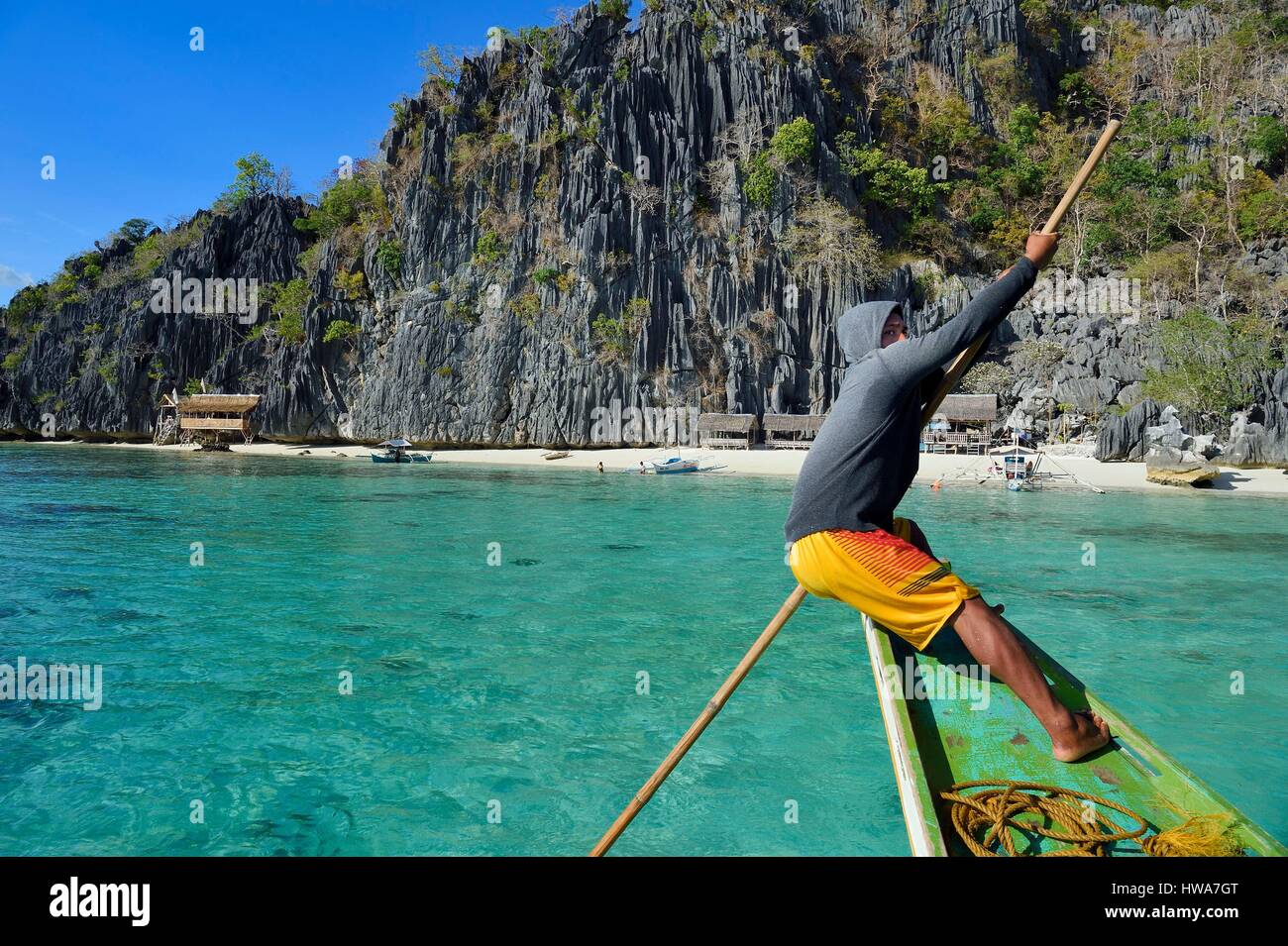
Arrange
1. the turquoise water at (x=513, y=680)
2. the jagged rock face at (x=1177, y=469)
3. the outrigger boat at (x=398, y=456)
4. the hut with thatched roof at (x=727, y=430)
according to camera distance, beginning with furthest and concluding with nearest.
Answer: the outrigger boat at (x=398, y=456)
the hut with thatched roof at (x=727, y=430)
the jagged rock face at (x=1177, y=469)
the turquoise water at (x=513, y=680)

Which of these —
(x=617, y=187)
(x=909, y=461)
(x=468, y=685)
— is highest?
(x=617, y=187)

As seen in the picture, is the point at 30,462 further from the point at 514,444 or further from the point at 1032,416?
the point at 1032,416

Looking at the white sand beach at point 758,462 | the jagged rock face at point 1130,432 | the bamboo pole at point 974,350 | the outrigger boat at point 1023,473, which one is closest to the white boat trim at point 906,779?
the bamboo pole at point 974,350

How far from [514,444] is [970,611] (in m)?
41.9

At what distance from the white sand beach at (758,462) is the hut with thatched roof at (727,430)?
0.99 meters

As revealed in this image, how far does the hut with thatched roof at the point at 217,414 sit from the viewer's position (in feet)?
163

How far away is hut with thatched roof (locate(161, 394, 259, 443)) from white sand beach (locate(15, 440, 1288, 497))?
4.46ft

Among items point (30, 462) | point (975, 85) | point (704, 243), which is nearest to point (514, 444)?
point (704, 243)

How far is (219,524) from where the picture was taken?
1719cm

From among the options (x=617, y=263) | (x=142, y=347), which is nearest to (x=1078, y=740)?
(x=617, y=263)

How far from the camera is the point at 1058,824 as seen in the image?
10.6 feet

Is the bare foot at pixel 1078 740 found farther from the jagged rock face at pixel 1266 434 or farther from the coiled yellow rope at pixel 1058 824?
the jagged rock face at pixel 1266 434

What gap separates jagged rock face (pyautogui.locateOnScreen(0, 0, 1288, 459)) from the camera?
4178 centimetres

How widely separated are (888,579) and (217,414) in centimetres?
5833
